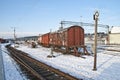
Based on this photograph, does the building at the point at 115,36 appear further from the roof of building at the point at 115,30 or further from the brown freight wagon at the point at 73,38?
the brown freight wagon at the point at 73,38

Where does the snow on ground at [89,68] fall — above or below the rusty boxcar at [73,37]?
below

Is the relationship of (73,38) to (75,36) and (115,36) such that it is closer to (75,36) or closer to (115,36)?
(75,36)

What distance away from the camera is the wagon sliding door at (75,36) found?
74.6ft

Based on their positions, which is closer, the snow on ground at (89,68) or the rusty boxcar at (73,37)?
the snow on ground at (89,68)

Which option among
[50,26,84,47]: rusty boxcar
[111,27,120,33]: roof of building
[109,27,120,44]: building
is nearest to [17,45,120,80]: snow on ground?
[50,26,84,47]: rusty boxcar

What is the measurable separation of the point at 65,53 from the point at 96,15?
37.3 feet

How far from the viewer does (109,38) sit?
63.9 meters

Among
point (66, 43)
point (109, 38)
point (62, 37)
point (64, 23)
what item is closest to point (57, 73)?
point (66, 43)

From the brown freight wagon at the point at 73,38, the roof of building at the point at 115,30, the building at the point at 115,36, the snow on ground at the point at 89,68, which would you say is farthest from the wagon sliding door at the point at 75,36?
the roof of building at the point at 115,30

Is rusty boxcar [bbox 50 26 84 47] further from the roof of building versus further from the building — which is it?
the roof of building

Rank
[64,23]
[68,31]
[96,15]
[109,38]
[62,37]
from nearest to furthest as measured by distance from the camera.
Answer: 1. [96,15]
2. [68,31]
3. [62,37]
4. [64,23]
5. [109,38]

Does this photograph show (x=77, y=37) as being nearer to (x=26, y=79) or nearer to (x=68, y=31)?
(x=68, y=31)

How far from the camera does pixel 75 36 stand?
23109 millimetres

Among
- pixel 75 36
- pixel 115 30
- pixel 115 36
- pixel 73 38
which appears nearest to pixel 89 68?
pixel 73 38
